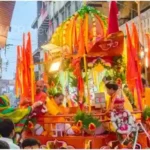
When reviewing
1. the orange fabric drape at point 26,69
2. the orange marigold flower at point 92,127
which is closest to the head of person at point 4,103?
the orange marigold flower at point 92,127

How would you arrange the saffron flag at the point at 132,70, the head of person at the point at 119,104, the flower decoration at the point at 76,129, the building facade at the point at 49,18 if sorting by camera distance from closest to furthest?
the head of person at the point at 119,104 < the flower decoration at the point at 76,129 < the saffron flag at the point at 132,70 < the building facade at the point at 49,18

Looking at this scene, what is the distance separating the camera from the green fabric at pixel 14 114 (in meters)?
5.57

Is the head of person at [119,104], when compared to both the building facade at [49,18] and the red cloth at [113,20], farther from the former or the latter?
the building facade at [49,18]

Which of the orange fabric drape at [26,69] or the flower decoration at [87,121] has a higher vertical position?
the orange fabric drape at [26,69]

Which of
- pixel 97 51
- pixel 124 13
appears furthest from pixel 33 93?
pixel 124 13

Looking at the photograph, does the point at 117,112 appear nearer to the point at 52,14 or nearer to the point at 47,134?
the point at 47,134

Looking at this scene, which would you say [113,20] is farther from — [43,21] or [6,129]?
[43,21]

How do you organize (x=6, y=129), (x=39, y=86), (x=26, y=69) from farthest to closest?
(x=26, y=69), (x=39, y=86), (x=6, y=129)

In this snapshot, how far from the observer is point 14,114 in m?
5.61

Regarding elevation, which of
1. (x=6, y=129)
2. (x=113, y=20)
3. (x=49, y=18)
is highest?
(x=49, y=18)

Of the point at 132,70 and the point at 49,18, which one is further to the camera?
the point at 49,18

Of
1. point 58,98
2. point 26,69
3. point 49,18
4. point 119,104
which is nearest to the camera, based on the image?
→ point 119,104

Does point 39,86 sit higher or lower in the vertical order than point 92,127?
higher

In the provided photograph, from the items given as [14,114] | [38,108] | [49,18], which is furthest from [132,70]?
[49,18]
